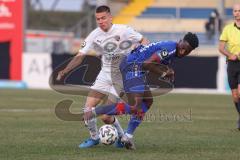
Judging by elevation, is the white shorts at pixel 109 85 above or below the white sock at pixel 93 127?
above

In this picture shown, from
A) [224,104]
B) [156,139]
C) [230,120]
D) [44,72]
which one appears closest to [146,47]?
[156,139]

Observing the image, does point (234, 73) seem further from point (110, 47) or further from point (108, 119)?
point (108, 119)

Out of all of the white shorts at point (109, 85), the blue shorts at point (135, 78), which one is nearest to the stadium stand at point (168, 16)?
the white shorts at point (109, 85)

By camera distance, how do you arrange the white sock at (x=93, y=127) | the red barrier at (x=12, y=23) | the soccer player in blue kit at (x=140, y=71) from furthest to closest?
the red barrier at (x=12, y=23), the white sock at (x=93, y=127), the soccer player in blue kit at (x=140, y=71)

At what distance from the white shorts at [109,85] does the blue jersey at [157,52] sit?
527mm

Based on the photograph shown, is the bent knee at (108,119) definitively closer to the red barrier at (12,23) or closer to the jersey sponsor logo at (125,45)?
the jersey sponsor logo at (125,45)

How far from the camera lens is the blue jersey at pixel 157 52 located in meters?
10.2

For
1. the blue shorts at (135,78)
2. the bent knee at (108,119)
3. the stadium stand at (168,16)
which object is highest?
the blue shorts at (135,78)

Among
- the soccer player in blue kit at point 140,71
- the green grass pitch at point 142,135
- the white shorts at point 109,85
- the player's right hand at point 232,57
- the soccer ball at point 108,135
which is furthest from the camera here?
the player's right hand at point 232,57

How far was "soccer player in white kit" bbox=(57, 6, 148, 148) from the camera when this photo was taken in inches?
426

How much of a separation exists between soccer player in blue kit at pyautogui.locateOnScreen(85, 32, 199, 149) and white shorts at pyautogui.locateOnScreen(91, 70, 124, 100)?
264 mm

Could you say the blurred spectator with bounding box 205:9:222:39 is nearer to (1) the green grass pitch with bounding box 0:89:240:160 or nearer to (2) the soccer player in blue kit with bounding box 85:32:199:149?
(1) the green grass pitch with bounding box 0:89:240:160

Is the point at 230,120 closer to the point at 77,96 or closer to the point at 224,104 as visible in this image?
the point at 224,104

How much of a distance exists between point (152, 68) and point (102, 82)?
1.00 m
